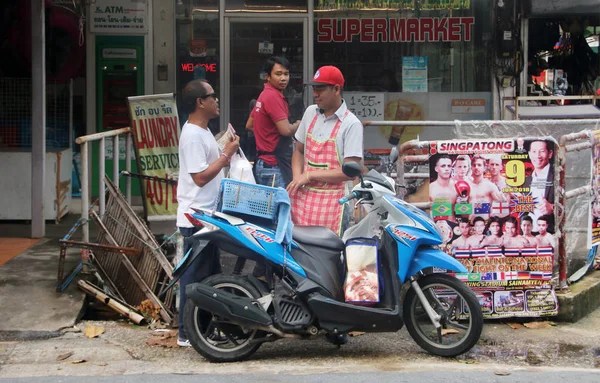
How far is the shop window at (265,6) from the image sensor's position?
36.6 feet

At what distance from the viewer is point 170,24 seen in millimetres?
11242

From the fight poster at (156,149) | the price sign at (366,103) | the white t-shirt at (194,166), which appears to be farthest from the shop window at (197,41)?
the white t-shirt at (194,166)

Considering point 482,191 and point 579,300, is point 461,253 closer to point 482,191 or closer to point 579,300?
point 482,191

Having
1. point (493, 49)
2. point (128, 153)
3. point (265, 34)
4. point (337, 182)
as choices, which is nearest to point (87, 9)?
point (265, 34)

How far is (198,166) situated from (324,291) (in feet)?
4.12

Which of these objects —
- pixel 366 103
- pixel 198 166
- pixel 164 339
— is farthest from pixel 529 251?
pixel 366 103

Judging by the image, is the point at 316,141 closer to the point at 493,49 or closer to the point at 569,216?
the point at 569,216

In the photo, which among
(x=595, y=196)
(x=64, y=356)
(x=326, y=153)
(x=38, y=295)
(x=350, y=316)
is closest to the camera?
(x=350, y=316)

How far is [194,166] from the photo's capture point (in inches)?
242

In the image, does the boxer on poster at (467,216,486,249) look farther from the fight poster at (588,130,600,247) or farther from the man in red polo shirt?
the man in red polo shirt

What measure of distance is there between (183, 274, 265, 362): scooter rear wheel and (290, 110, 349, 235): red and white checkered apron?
37.9 inches

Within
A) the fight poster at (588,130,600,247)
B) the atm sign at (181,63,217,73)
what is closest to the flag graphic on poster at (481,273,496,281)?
the fight poster at (588,130,600,247)

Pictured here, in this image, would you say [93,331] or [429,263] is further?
[93,331]

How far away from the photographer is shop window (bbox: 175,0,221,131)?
11.2 meters
